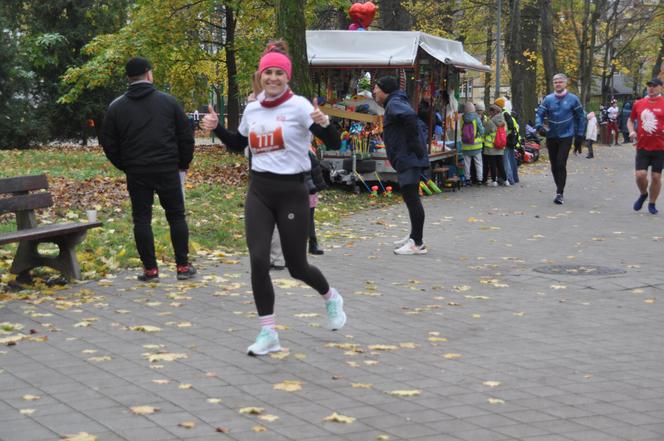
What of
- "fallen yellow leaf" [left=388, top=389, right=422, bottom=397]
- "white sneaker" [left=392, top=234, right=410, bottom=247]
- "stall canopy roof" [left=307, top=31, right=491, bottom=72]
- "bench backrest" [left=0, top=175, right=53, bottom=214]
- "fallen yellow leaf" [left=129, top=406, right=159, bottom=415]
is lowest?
"white sneaker" [left=392, top=234, right=410, bottom=247]

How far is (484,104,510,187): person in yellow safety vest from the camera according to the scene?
21.0 m

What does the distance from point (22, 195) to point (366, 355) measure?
4.00 m

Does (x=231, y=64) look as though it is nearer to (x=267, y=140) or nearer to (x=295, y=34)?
(x=295, y=34)

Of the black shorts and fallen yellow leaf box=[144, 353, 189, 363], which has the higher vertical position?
the black shorts

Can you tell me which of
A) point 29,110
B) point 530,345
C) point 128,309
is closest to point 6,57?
point 29,110

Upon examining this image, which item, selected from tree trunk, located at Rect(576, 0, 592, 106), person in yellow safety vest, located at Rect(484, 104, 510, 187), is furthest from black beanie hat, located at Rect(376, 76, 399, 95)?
tree trunk, located at Rect(576, 0, 592, 106)

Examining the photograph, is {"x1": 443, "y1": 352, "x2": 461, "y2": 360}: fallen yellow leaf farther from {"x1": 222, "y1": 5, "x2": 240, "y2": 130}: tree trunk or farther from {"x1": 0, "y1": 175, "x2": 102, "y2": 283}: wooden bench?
{"x1": 222, "y1": 5, "x2": 240, "y2": 130}: tree trunk

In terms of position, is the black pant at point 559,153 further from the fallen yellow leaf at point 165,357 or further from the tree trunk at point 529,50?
the tree trunk at point 529,50

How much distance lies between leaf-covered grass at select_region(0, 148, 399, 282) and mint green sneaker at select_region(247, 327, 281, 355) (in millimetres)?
3349

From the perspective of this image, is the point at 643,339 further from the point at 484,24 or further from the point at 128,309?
the point at 484,24

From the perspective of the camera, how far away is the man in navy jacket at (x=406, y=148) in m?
11.3

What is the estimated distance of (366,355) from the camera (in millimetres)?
6504

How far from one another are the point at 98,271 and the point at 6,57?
73.6 ft

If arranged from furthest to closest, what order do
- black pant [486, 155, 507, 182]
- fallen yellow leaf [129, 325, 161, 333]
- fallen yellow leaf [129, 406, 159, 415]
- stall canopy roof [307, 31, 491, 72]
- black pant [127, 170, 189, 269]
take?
1. black pant [486, 155, 507, 182]
2. stall canopy roof [307, 31, 491, 72]
3. black pant [127, 170, 189, 269]
4. fallen yellow leaf [129, 325, 161, 333]
5. fallen yellow leaf [129, 406, 159, 415]
